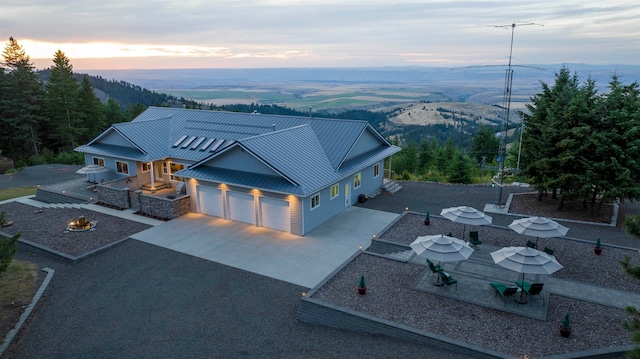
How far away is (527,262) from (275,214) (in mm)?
12158

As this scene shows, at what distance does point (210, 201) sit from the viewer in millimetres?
22375

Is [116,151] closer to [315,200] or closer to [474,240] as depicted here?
[315,200]

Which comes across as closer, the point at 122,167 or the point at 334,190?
the point at 334,190

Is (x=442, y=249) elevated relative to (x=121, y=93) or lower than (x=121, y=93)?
lower

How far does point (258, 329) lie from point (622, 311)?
450 inches

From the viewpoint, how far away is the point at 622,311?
1210 centimetres

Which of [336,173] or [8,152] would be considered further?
[8,152]

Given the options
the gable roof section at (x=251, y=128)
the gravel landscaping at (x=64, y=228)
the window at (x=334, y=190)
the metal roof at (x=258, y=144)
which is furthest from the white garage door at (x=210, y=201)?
the window at (x=334, y=190)

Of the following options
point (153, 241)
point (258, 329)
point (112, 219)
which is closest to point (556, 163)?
point (258, 329)

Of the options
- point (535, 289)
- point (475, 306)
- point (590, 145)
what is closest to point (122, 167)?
point (475, 306)

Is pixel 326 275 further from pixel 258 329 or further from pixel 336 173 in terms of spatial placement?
pixel 336 173

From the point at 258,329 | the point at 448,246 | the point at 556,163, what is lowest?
the point at 258,329

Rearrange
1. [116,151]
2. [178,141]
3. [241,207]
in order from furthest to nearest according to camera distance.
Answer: [116,151]
[178,141]
[241,207]

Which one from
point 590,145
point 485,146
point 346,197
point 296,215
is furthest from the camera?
point 485,146
